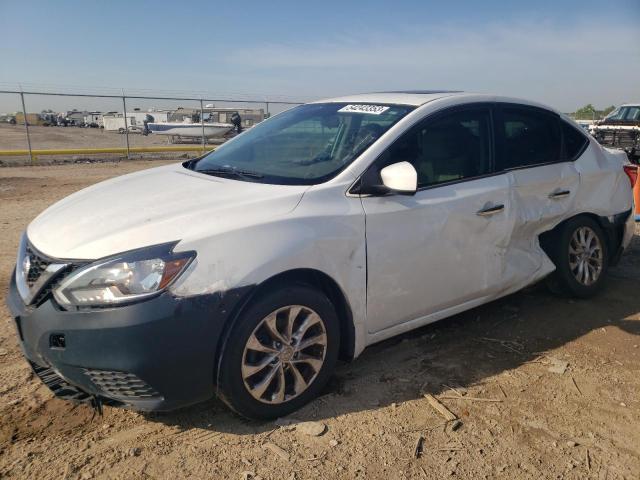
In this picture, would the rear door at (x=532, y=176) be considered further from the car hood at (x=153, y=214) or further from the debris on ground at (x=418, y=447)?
the car hood at (x=153, y=214)

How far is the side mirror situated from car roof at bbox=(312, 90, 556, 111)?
0.69 meters

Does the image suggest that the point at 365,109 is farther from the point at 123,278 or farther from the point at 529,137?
the point at 123,278

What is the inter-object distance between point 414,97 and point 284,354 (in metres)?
1.99

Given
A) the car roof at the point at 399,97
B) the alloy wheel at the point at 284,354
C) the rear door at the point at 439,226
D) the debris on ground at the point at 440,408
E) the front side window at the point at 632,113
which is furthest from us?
the front side window at the point at 632,113

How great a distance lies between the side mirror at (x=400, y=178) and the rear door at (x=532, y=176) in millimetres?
1109

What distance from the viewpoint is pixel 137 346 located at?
247cm

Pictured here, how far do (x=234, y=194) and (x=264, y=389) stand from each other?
3.41 feet

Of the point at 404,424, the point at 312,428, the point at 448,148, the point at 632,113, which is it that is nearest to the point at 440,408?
the point at 404,424

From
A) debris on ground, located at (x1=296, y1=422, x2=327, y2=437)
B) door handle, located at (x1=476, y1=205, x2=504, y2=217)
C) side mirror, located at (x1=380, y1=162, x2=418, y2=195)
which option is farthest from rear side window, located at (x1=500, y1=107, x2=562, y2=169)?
debris on ground, located at (x1=296, y1=422, x2=327, y2=437)

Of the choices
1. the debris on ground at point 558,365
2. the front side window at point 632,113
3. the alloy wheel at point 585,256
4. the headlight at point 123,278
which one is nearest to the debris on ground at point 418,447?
the debris on ground at point 558,365

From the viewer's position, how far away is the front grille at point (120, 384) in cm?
255

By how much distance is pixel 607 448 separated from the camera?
9.16 feet

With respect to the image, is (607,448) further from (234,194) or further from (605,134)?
(605,134)

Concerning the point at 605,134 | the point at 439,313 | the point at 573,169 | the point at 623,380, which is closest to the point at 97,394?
the point at 439,313
